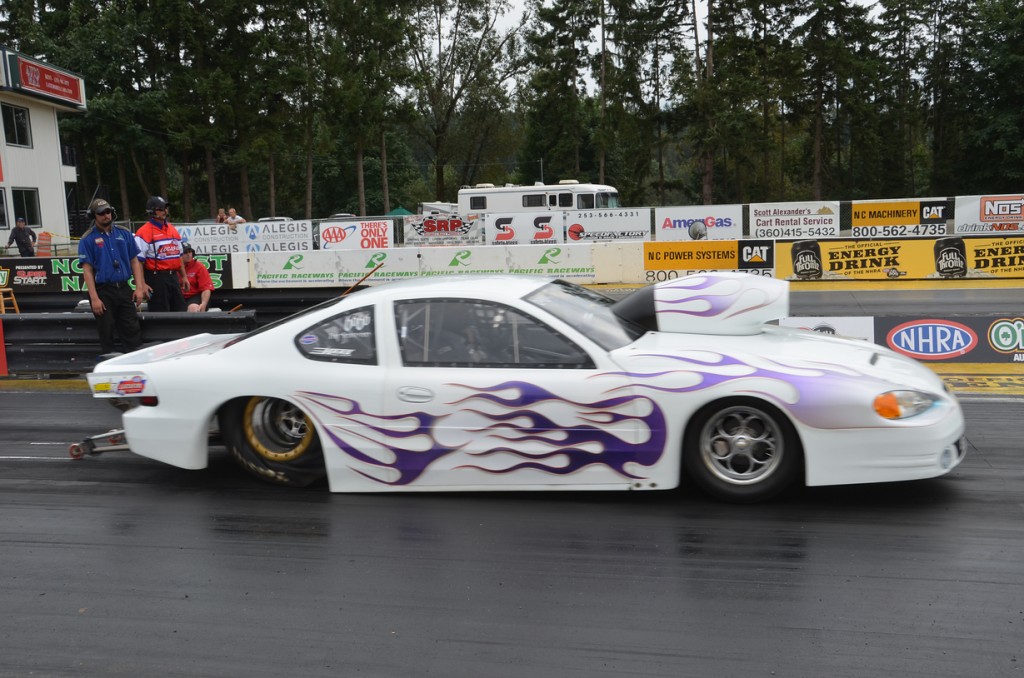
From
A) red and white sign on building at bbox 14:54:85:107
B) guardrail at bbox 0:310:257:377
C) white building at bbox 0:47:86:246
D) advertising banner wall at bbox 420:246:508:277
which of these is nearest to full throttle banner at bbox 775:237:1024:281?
advertising banner wall at bbox 420:246:508:277

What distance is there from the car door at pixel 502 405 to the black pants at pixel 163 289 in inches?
219

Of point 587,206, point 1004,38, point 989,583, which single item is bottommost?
point 989,583

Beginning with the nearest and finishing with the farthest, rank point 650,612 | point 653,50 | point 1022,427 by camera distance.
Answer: point 650,612, point 1022,427, point 653,50

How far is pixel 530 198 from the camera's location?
104 ft

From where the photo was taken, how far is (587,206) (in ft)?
104

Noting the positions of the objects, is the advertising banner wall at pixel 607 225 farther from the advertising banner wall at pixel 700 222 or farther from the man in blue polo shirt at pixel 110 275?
the man in blue polo shirt at pixel 110 275

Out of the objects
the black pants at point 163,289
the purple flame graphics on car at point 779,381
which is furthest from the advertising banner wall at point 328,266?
the purple flame graphics on car at point 779,381

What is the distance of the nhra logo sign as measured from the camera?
31.1 ft

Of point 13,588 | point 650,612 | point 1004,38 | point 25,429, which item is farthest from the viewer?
point 1004,38

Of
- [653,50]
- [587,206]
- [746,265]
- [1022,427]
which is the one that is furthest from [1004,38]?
[1022,427]

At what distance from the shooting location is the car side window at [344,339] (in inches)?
217

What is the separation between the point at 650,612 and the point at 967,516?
2170 millimetres

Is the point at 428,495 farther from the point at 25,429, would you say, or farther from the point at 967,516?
the point at 25,429

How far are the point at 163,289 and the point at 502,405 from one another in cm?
626
